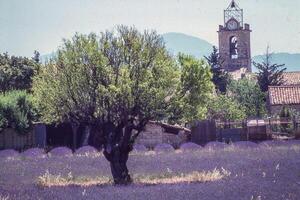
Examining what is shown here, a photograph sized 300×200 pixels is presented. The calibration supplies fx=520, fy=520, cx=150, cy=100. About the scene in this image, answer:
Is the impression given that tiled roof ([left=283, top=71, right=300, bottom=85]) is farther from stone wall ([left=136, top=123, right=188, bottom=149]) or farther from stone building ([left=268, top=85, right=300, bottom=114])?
stone wall ([left=136, top=123, right=188, bottom=149])

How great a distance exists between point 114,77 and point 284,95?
42.9m

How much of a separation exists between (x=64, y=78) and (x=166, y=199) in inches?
285

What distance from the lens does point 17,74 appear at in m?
46.3

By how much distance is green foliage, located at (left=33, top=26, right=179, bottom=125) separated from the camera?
15328 millimetres

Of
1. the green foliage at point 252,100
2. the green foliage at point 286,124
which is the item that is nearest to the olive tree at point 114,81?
the green foliage at point 286,124

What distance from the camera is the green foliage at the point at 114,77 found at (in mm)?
15328

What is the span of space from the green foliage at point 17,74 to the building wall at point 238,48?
42.0 metres

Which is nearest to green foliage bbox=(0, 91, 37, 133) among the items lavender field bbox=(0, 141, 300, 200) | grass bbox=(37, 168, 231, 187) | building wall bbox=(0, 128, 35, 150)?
building wall bbox=(0, 128, 35, 150)

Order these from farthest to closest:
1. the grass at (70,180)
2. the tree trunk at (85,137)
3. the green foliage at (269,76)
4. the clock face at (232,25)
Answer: the clock face at (232,25) → the green foliage at (269,76) → the tree trunk at (85,137) → the grass at (70,180)

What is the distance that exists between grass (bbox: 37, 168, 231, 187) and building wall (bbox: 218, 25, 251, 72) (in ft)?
222

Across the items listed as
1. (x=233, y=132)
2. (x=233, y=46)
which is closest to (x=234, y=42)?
(x=233, y=46)

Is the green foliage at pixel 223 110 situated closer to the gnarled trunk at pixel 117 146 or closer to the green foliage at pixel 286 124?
the green foliage at pixel 286 124

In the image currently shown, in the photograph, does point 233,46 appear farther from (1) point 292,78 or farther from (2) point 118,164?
(2) point 118,164

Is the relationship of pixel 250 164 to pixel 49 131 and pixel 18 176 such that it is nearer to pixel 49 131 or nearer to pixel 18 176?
pixel 18 176
